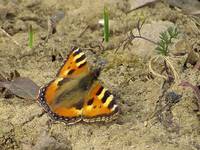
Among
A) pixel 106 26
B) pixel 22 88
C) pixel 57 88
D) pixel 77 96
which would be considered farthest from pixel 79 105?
pixel 106 26

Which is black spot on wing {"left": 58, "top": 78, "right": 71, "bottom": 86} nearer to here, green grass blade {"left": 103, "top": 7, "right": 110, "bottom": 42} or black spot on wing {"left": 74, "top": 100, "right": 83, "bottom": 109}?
black spot on wing {"left": 74, "top": 100, "right": 83, "bottom": 109}

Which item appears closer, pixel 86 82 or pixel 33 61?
pixel 86 82

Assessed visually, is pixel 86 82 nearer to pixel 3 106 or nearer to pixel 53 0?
pixel 3 106

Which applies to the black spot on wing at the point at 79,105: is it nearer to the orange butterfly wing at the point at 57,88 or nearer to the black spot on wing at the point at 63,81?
the orange butterfly wing at the point at 57,88

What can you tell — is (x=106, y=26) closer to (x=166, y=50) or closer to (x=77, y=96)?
(x=166, y=50)

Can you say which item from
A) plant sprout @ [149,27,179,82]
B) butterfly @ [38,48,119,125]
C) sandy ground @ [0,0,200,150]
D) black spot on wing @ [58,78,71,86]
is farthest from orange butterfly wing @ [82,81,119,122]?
plant sprout @ [149,27,179,82]

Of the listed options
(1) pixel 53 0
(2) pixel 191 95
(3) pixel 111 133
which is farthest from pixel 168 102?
(1) pixel 53 0
